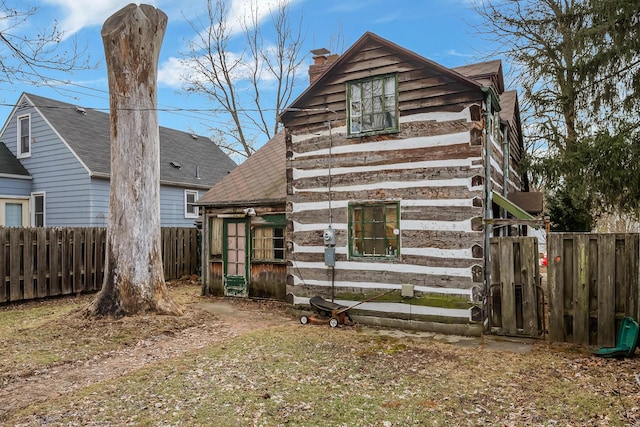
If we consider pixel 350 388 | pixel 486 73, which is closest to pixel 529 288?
pixel 350 388

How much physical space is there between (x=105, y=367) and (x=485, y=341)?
19.6ft

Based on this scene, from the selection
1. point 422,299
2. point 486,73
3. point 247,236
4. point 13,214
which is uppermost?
point 486,73

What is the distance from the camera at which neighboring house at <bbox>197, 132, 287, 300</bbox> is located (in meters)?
11.4

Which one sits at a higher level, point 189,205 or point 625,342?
point 189,205

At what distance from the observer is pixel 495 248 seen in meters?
7.84

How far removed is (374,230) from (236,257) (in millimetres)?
4761

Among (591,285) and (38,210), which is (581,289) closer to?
(591,285)

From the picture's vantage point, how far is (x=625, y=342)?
6352 millimetres

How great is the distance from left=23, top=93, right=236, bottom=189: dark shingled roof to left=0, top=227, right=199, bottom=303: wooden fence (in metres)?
4.25

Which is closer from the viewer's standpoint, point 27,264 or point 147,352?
point 147,352

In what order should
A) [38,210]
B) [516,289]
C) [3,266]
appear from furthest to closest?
[38,210]
[3,266]
[516,289]

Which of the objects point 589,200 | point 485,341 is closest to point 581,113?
point 589,200

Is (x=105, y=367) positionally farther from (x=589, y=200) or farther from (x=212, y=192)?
(x=589, y=200)

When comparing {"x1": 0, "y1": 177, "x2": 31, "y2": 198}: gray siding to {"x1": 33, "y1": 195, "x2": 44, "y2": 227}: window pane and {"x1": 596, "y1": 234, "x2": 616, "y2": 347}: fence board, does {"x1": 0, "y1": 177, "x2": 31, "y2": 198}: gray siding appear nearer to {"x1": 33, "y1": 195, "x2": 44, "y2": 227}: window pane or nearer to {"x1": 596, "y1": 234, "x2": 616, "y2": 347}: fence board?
{"x1": 33, "y1": 195, "x2": 44, "y2": 227}: window pane
